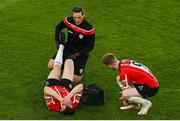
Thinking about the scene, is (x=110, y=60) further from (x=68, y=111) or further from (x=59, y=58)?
(x=59, y=58)

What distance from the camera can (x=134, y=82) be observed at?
1041 centimetres

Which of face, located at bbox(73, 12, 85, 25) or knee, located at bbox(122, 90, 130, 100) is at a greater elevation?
face, located at bbox(73, 12, 85, 25)

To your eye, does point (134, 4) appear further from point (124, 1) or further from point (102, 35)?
point (102, 35)

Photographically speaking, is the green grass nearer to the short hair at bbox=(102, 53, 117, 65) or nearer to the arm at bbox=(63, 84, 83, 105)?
the arm at bbox=(63, 84, 83, 105)

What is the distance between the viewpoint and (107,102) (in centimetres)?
1115

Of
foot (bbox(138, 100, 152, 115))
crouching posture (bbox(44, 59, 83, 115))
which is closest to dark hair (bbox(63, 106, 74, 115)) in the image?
crouching posture (bbox(44, 59, 83, 115))

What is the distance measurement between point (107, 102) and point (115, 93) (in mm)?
526

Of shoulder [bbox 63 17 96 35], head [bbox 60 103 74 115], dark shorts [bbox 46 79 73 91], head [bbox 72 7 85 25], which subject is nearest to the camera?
head [bbox 60 103 74 115]

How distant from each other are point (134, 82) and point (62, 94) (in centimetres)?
147

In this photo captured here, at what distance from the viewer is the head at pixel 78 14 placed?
1141 cm

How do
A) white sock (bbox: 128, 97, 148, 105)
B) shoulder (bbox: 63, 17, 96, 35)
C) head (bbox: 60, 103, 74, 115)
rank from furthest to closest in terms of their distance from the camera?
shoulder (bbox: 63, 17, 96, 35)
white sock (bbox: 128, 97, 148, 105)
head (bbox: 60, 103, 74, 115)

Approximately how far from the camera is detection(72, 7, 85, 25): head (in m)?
11.4

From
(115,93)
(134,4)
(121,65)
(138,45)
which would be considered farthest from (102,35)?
(121,65)

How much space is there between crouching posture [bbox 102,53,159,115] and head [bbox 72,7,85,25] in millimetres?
1518
